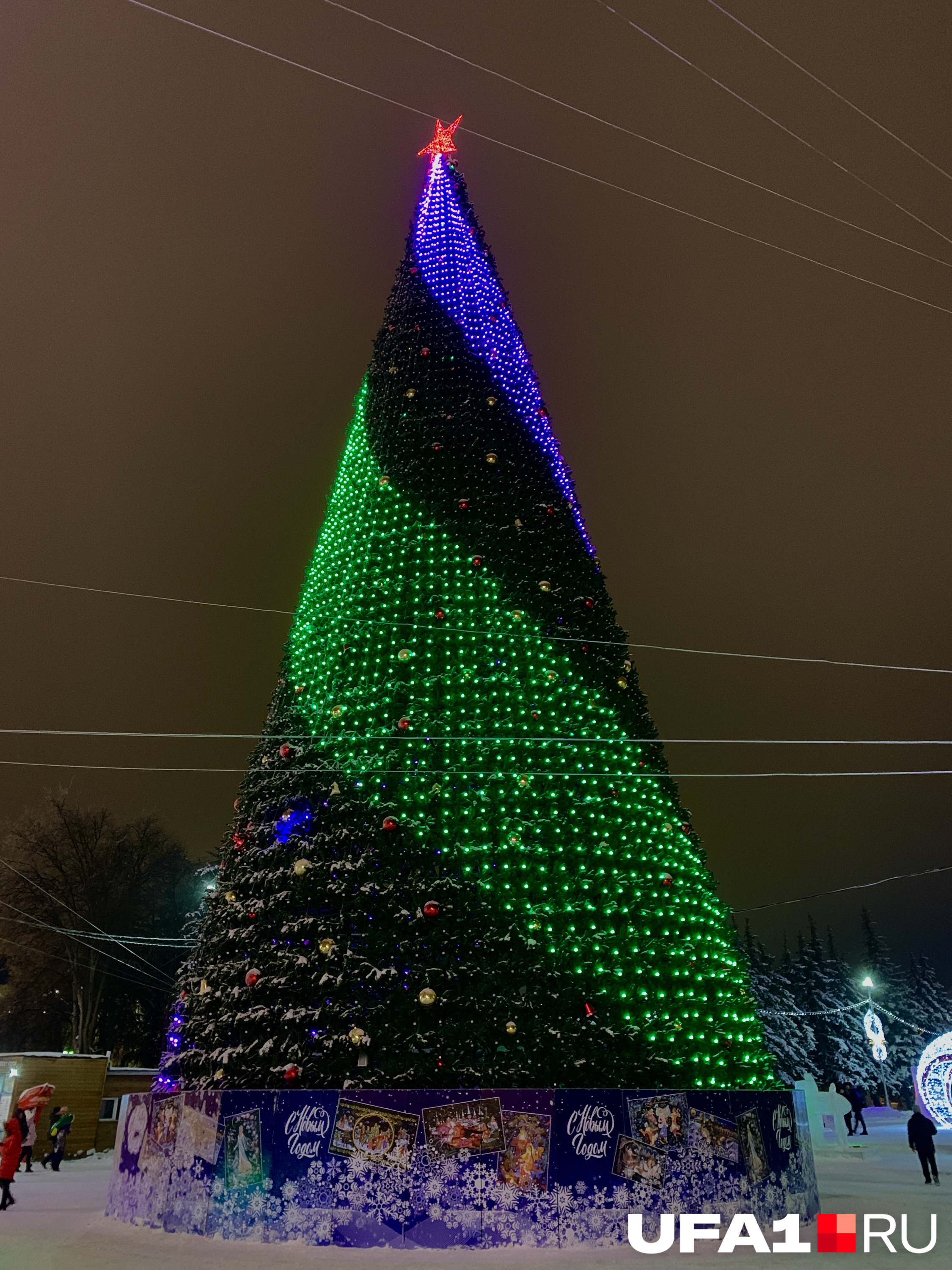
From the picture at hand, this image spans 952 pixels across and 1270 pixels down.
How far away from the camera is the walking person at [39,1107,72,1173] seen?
1588 centimetres

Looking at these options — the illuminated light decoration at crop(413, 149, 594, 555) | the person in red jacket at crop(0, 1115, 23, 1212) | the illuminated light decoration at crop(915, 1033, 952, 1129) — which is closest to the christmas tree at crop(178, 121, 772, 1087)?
the illuminated light decoration at crop(413, 149, 594, 555)

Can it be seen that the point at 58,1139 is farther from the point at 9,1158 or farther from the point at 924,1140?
the point at 924,1140

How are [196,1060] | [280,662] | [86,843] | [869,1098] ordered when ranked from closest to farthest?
[196,1060], [280,662], [86,843], [869,1098]

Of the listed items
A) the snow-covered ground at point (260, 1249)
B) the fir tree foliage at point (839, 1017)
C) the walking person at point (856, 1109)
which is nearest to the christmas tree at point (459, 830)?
the snow-covered ground at point (260, 1249)

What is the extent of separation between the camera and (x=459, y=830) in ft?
27.2

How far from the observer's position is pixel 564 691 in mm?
9211

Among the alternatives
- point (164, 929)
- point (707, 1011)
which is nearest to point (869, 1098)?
point (164, 929)

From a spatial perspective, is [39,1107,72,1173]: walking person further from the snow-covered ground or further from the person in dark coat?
the person in dark coat

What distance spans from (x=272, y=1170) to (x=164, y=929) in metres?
25.0

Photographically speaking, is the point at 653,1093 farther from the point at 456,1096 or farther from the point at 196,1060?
A: the point at 196,1060

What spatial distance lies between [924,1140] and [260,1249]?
977 centimetres

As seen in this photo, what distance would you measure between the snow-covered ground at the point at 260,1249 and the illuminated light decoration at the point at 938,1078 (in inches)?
253

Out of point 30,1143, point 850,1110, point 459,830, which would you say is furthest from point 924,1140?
point 30,1143

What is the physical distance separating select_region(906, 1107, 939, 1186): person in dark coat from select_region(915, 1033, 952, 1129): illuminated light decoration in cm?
570
